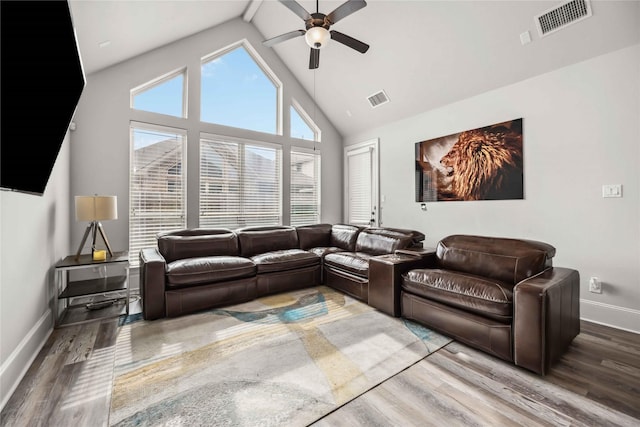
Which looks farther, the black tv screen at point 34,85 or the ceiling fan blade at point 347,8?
the ceiling fan blade at point 347,8

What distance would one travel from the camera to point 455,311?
7.57ft

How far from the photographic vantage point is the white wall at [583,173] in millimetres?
2578

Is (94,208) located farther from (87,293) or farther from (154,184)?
(154,184)

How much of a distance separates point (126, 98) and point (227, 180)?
1711 mm

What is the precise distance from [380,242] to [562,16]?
300cm

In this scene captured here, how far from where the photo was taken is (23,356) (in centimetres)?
188

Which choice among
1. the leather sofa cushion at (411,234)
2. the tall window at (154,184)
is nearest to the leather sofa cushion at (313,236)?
the leather sofa cushion at (411,234)

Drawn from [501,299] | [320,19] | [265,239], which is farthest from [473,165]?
[265,239]

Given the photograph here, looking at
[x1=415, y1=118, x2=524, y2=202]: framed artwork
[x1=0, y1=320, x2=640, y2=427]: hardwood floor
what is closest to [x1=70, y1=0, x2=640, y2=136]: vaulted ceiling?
[x1=415, y1=118, x2=524, y2=202]: framed artwork

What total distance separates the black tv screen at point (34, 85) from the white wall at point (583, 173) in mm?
4159

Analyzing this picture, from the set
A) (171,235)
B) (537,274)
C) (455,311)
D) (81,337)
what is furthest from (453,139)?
(81,337)

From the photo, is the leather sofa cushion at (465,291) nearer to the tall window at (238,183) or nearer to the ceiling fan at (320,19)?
the ceiling fan at (320,19)

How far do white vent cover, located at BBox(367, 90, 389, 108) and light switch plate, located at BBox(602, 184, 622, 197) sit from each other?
301 cm

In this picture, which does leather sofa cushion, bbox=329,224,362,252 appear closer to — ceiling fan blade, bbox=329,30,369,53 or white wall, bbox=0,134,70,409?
ceiling fan blade, bbox=329,30,369,53
